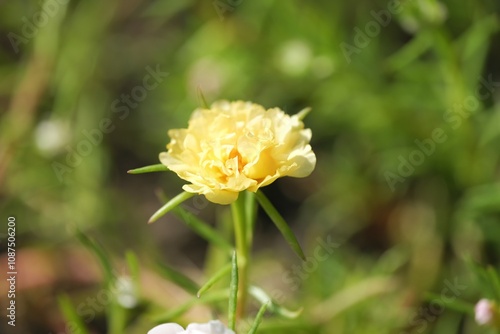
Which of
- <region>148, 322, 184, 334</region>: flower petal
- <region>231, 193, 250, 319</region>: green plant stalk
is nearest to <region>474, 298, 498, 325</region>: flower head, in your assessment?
<region>231, 193, 250, 319</region>: green plant stalk

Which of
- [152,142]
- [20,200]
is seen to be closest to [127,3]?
[152,142]

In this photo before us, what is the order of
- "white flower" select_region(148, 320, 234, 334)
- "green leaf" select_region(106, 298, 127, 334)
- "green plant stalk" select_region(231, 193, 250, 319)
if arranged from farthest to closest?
"green leaf" select_region(106, 298, 127, 334) < "green plant stalk" select_region(231, 193, 250, 319) < "white flower" select_region(148, 320, 234, 334)

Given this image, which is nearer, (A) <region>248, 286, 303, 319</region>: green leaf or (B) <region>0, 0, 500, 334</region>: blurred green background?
(A) <region>248, 286, 303, 319</region>: green leaf

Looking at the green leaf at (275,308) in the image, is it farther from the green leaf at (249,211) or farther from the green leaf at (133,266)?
the green leaf at (133,266)

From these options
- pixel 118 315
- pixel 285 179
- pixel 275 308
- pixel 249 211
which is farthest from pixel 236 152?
pixel 285 179

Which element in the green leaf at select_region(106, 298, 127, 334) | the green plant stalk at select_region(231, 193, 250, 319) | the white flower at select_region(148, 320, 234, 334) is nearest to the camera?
the white flower at select_region(148, 320, 234, 334)

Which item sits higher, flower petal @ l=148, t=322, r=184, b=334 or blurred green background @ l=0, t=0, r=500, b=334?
flower petal @ l=148, t=322, r=184, b=334

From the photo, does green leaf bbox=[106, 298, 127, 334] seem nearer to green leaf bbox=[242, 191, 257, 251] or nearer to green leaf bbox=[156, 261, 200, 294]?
green leaf bbox=[156, 261, 200, 294]

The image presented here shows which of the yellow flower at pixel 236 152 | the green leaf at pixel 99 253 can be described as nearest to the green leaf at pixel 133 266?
the green leaf at pixel 99 253
